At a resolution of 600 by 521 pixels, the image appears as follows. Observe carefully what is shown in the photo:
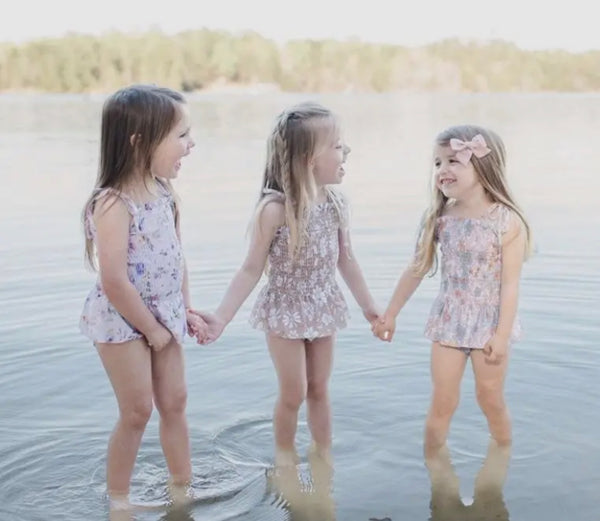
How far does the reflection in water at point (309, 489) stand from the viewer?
4.05 meters

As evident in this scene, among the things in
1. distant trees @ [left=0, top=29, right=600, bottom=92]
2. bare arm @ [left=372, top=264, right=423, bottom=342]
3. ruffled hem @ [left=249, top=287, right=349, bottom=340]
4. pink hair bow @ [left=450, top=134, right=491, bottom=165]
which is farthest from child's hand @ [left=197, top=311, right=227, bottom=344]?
distant trees @ [left=0, top=29, right=600, bottom=92]

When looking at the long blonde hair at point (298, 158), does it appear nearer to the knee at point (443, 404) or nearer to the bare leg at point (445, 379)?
the bare leg at point (445, 379)

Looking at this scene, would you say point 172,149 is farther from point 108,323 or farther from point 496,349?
point 496,349

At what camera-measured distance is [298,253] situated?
4.18 meters

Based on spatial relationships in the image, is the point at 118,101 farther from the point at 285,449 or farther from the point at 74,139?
the point at 74,139

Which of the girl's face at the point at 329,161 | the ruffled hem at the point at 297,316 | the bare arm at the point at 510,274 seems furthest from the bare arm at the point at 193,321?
the bare arm at the point at 510,274

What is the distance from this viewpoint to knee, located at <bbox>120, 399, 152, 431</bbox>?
12.4 feet

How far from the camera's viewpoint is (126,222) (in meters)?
3.62

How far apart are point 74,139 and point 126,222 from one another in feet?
69.0

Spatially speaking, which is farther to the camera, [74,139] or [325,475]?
[74,139]

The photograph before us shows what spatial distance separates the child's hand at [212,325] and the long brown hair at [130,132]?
2.48 feet

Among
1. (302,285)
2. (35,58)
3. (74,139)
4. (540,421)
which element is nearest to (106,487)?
(302,285)

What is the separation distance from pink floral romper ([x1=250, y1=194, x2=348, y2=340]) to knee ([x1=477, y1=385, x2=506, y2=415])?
63cm

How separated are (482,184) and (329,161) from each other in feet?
2.05
